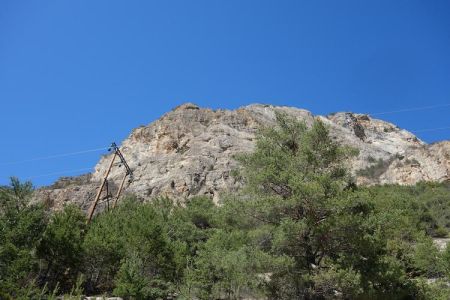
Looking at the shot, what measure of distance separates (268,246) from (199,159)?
40.3 m

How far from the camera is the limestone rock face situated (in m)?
50.6

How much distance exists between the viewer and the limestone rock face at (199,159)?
5059 centimetres

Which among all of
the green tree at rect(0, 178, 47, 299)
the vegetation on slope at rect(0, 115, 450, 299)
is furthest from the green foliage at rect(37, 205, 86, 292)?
the green tree at rect(0, 178, 47, 299)

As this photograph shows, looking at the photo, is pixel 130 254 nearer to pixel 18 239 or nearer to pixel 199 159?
pixel 18 239

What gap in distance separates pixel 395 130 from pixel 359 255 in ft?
321

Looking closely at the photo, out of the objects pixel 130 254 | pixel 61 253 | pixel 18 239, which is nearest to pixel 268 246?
pixel 130 254

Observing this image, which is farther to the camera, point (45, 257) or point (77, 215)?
point (77, 215)

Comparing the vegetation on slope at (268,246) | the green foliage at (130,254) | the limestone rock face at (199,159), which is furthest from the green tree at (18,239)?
the limestone rock face at (199,159)

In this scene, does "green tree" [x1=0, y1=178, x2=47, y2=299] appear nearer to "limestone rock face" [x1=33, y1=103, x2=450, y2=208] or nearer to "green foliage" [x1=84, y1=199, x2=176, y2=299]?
"green foliage" [x1=84, y1=199, x2=176, y2=299]

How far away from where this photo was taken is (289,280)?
1398 cm

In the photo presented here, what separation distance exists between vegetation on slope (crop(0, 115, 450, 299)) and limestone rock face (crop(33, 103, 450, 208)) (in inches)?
910

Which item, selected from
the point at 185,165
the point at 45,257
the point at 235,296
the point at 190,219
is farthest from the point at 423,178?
the point at 45,257

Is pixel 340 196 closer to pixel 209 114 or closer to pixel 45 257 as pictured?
pixel 45 257

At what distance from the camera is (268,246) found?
14984 millimetres
